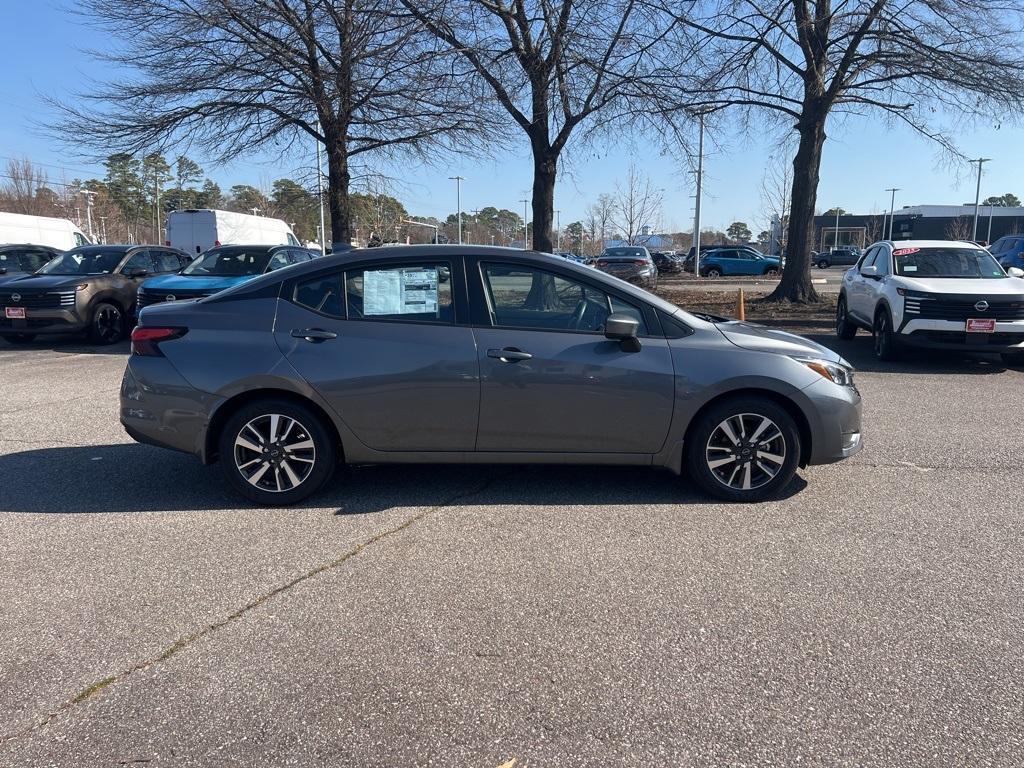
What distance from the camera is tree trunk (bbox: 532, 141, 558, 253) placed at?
737 inches

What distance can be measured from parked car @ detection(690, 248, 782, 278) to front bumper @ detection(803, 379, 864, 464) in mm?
36294

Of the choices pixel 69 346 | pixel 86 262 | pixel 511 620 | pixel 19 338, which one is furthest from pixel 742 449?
pixel 19 338

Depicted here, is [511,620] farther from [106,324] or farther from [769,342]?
[106,324]

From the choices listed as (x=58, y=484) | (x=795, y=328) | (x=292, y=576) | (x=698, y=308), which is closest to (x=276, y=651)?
(x=292, y=576)

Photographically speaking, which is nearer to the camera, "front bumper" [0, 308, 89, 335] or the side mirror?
the side mirror

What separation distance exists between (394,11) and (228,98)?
461cm

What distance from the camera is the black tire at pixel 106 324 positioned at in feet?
41.1

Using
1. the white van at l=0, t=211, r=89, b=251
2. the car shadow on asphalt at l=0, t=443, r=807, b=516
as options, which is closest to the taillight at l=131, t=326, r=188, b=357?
the car shadow on asphalt at l=0, t=443, r=807, b=516

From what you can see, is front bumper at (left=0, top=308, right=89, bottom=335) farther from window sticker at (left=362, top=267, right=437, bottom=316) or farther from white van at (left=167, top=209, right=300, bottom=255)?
white van at (left=167, top=209, right=300, bottom=255)

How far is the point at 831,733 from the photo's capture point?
2.65 m

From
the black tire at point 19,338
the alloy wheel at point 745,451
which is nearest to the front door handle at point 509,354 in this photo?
the alloy wheel at point 745,451

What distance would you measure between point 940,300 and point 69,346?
13288 millimetres

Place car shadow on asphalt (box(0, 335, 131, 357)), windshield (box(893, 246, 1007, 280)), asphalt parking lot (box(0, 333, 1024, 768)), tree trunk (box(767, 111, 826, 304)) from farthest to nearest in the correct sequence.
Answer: tree trunk (box(767, 111, 826, 304)) < car shadow on asphalt (box(0, 335, 131, 357)) < windshield (box(893, 246, 1007, 280)) < asphalt parking lot (box(0, 333, 1024, 768))

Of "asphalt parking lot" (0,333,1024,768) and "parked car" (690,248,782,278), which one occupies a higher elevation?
"parked car" (690,248,782,278)
